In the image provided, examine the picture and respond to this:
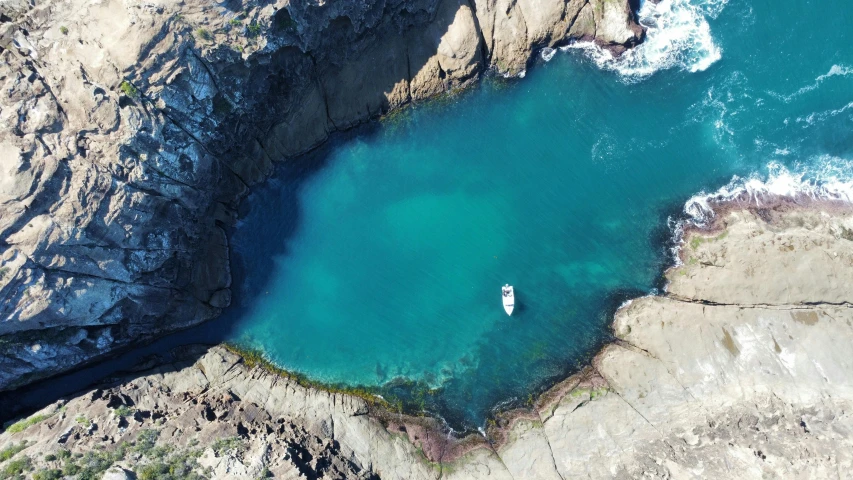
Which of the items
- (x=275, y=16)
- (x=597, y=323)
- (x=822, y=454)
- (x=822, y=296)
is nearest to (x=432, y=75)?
(x=275, y=16)

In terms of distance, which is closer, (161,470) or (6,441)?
(161,470)

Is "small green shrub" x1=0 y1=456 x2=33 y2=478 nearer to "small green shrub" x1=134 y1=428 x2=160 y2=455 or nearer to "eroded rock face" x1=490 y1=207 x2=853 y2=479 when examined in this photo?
"small green shrub" x1=134 y1=428 x2=160 y2=455

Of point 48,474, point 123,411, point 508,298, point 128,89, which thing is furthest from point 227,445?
point 128,89

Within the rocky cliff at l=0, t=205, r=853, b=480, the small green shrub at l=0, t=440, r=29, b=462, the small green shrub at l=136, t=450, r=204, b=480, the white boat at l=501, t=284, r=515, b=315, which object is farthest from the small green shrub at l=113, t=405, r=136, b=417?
the white boat at l=501, t=284, r=515, b=315

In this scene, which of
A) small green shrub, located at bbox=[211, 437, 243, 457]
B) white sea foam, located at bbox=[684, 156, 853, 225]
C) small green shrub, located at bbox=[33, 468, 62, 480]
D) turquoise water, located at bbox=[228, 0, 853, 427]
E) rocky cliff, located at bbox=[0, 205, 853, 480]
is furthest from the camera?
turquoise water, located at bbox=[228, 0, 853, 427]

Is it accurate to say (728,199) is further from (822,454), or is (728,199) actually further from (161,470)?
(161,470)

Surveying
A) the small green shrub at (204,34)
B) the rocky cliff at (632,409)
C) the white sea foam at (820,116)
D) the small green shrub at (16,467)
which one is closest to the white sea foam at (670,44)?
the white sea foam at (820,116)
